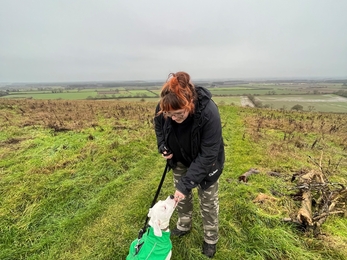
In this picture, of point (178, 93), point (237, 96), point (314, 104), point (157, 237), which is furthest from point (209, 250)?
point (237, 96)

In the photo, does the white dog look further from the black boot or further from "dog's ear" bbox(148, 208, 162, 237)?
the black boot

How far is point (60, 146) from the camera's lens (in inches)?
274

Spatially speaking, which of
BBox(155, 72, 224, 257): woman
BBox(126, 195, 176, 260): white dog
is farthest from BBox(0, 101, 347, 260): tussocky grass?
BBox(126, 195, 176, 260): white dog

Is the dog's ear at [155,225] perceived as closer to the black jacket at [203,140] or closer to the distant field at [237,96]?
the black jacket at [203,140]

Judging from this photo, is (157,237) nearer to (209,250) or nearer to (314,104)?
(209,250)

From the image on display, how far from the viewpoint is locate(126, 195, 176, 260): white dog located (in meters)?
2.00

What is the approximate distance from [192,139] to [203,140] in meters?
0.13

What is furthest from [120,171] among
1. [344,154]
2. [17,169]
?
[344,154]

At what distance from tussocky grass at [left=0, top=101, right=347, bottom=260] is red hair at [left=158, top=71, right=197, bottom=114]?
2.29 meters

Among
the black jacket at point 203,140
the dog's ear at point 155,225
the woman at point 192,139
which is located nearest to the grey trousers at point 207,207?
the woman at point 192,139

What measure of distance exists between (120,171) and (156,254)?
3.88 m

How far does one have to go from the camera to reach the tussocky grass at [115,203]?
3.07m

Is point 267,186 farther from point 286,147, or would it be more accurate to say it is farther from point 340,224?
point 286,147

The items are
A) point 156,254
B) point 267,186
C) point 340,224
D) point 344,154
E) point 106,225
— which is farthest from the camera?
point 344,154
